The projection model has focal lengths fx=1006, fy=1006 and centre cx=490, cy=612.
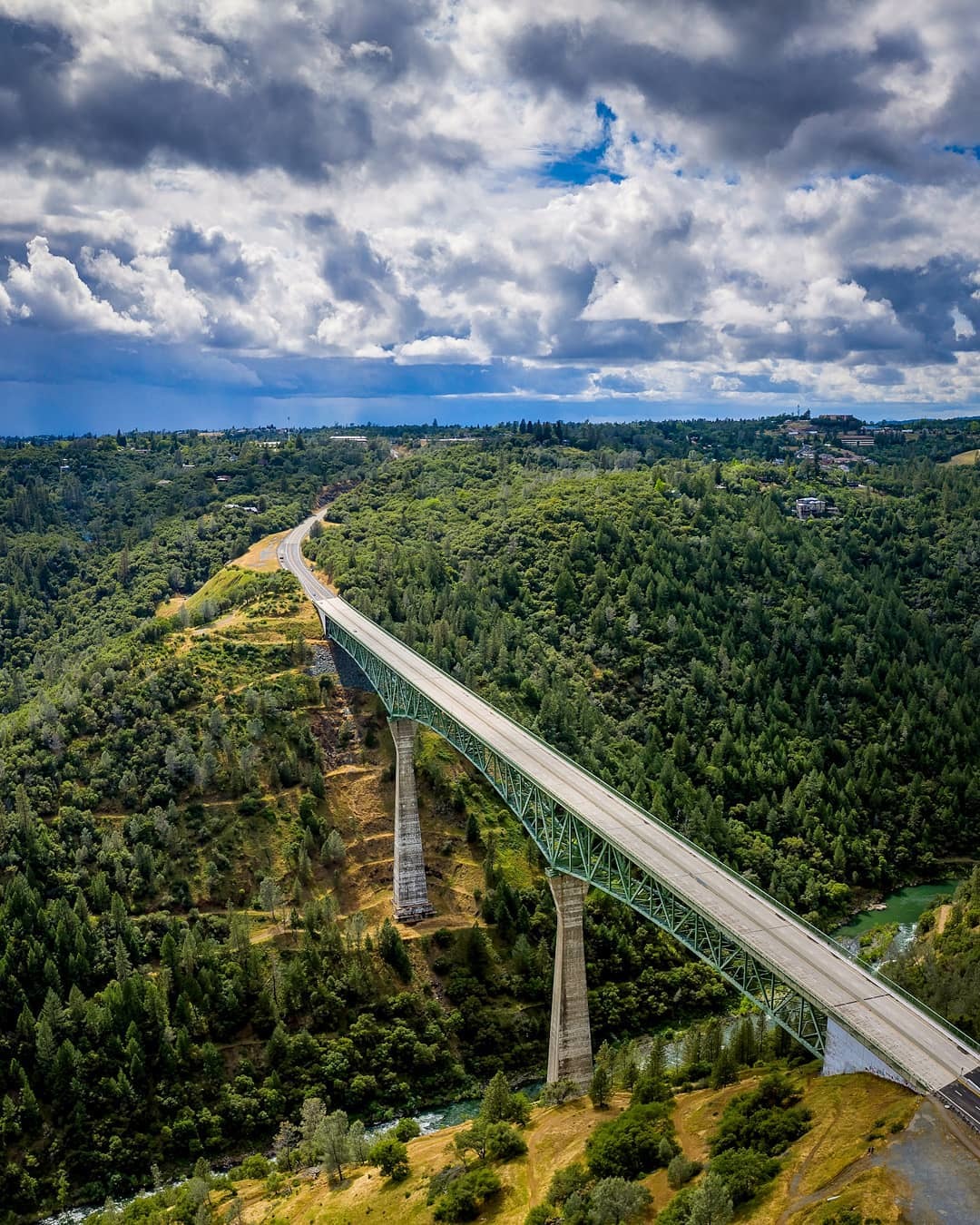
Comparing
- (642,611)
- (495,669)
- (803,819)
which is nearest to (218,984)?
(495,669)

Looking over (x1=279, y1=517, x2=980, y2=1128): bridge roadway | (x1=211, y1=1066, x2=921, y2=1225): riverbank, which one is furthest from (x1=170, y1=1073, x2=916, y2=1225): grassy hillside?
(x1=279, y1=517, x2=980, y2=1128): bridge roadway

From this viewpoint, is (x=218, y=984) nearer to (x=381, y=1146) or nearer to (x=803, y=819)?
(x=381, y=1146)

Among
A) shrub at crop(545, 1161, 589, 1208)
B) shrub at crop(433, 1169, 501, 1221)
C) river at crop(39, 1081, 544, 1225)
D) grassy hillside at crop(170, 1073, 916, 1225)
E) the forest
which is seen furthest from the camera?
the forest

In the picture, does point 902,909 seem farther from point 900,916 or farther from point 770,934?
point 770,934

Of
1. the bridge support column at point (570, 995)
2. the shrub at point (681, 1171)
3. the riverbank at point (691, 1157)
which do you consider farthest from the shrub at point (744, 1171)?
the bridge support column at point (570, 995)

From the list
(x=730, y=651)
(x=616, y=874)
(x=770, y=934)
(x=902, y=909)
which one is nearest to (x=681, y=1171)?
(x=770, y=934)

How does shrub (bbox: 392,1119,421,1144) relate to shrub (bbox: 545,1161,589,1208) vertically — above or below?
below

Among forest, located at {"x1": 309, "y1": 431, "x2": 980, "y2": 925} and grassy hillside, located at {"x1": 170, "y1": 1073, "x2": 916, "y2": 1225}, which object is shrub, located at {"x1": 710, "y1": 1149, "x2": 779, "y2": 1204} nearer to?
grassy hillside, located at {"x1": 170, "y1": 1073, "x2": 916, "y2": 1225}
